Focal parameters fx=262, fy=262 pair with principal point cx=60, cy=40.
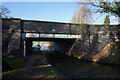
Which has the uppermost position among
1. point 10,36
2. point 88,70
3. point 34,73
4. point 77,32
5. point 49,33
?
point 77,32

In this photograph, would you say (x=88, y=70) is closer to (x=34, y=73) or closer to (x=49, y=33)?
(x=34, y=73)

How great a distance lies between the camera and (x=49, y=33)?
46438mm

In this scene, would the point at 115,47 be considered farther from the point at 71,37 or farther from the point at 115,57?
the point at 71,37

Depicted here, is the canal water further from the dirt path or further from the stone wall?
the stone wall

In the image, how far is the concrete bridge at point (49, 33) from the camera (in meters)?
41.2

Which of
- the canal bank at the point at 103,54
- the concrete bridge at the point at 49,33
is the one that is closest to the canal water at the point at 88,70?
the canal bank at the point at 103,54

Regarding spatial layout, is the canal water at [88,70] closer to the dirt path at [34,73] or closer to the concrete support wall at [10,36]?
the dirt path at [34,73]

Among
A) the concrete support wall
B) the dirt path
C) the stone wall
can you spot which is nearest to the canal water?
the dirt path

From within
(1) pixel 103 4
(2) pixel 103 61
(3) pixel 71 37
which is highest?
(1) pixel 103 4

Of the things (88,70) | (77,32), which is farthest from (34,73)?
(77,32)

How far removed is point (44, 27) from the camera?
4572 cm

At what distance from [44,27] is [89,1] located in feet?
42.8

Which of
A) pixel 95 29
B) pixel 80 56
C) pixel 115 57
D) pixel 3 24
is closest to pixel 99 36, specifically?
pixel 95 29

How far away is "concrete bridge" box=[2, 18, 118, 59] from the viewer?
41156 mm
